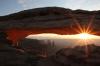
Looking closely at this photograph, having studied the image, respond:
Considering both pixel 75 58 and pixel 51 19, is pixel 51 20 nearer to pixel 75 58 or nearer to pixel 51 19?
pixel 51 19

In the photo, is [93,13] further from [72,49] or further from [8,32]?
[8,32]

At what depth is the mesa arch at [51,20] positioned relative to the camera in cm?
1211

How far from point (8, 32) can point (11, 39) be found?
2.96 feet

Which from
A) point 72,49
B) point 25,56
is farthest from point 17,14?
point 72,49

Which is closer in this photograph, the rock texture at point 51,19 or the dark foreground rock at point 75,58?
the rock texture at point 51,19

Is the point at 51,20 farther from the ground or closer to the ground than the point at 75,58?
farther from the ground

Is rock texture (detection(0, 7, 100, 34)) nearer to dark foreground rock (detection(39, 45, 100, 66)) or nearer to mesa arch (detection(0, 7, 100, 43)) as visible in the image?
mesa arch (detection(0, 7, 100, 43))

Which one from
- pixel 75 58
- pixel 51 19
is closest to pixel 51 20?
pixel 51 19

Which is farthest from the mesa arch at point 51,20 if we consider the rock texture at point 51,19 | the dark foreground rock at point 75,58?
the dark foreground rock at point 75,58

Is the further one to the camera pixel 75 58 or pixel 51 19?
pixel 75 58

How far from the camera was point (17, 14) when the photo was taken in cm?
1362

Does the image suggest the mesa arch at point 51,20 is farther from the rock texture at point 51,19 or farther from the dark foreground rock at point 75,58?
the dark foreground rock at point 75,58

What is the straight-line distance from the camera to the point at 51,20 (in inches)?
506

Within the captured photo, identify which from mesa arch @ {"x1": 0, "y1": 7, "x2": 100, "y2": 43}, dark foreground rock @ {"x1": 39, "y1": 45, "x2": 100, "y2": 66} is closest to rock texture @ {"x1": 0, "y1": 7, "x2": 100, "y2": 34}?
mesa arch @ {"x1": 0, "y1": 7, "x2": 100, "y2": 43}
